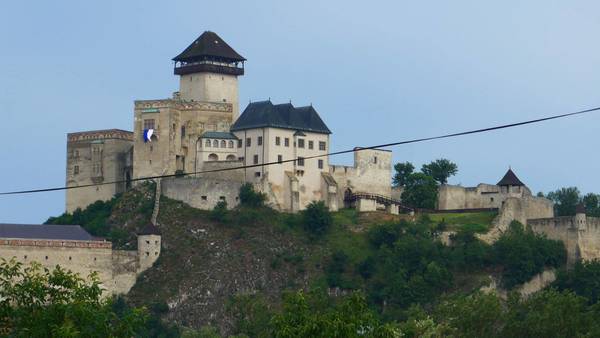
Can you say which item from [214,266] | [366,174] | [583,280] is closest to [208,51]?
[366,174]

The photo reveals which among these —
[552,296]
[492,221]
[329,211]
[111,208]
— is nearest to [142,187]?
[111,208]

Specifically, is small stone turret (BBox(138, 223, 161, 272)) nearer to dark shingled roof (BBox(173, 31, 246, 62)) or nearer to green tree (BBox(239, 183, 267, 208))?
green tree (BBox(239, 183, 267, 208))

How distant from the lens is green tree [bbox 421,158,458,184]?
115562 mm

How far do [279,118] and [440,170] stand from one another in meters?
12.1

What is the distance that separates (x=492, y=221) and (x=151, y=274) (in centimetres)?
1994

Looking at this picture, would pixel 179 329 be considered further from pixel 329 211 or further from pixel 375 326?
pixel 375 326

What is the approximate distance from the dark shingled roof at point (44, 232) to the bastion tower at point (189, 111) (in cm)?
571

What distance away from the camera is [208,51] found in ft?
363

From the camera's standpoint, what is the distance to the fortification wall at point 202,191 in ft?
348

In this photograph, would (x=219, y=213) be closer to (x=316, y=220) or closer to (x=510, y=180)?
(x=316, y=220)

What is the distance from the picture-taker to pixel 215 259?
103375 millimetres

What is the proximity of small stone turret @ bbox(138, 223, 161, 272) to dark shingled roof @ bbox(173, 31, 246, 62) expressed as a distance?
12.1 meters

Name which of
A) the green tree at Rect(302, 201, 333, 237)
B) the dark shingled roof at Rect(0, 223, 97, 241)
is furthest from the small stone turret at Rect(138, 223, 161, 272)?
the green tree at Rect(302, 201, 333, 237)

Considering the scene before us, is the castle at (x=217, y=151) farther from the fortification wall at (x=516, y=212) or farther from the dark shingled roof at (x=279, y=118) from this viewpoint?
the fortification wall at (x=516, y=212)
